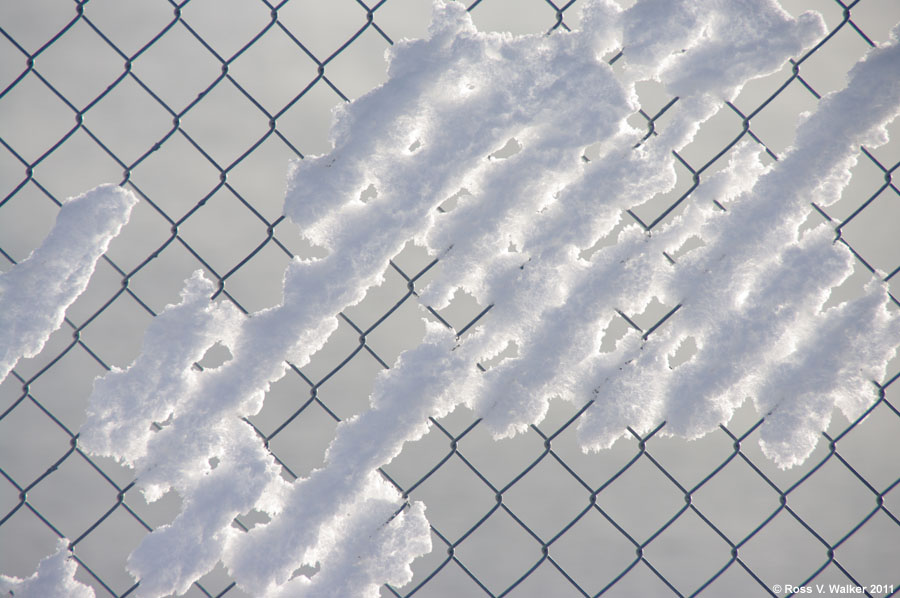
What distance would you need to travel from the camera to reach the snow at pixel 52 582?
1.23 metres

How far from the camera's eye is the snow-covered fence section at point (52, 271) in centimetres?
127

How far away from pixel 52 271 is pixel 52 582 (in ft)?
1.89

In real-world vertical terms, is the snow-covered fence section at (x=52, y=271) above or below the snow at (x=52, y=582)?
above

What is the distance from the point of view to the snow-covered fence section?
1268 millimetres

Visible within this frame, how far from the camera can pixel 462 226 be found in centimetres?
123

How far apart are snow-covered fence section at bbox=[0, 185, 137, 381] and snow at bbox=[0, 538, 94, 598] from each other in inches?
14.1

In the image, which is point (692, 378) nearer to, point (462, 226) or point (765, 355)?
point (765, 355)

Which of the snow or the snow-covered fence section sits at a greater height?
the snow-covered fence section

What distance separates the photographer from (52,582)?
124 centimetres

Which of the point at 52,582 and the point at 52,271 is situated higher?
the point at 52,271

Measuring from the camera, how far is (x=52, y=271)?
1278 mm

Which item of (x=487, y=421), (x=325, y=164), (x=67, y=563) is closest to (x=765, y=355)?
(x=487, y=421)

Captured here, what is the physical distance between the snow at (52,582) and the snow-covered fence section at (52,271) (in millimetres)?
357

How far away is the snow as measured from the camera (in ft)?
4.03
